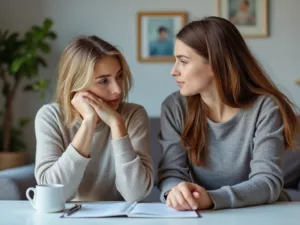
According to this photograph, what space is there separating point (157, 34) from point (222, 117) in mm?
1936

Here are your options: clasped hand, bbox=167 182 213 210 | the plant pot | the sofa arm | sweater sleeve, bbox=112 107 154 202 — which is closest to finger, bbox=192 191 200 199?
clasped hand, bbox=167 182 213 210

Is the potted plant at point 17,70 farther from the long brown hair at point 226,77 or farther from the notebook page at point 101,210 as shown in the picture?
the notebook page at point 101,210

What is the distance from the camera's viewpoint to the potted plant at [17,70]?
11.0 ft

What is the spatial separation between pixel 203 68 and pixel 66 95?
47cm

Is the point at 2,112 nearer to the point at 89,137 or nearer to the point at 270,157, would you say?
the point at 89,137

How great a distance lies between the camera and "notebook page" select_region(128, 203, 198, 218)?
127cm

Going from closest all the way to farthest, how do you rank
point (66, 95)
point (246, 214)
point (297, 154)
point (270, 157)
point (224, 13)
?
1. point (246, 214)
2. point (270, 157)
3. point (66, 95)
4. point (297, 154)
5. point (224, 13)

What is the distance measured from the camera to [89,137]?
5.39 feet

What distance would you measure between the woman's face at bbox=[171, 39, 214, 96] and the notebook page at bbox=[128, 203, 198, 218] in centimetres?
42

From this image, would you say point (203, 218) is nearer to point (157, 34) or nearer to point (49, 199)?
point (49, 199)

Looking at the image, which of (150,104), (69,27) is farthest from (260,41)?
(69,27)

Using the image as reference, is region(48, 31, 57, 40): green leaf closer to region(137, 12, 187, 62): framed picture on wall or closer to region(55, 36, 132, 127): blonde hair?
region(137, 12, 187, 62): framed picture on wall

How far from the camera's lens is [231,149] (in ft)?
5.49

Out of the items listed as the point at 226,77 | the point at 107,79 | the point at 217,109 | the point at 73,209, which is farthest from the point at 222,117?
the point at 73,209
